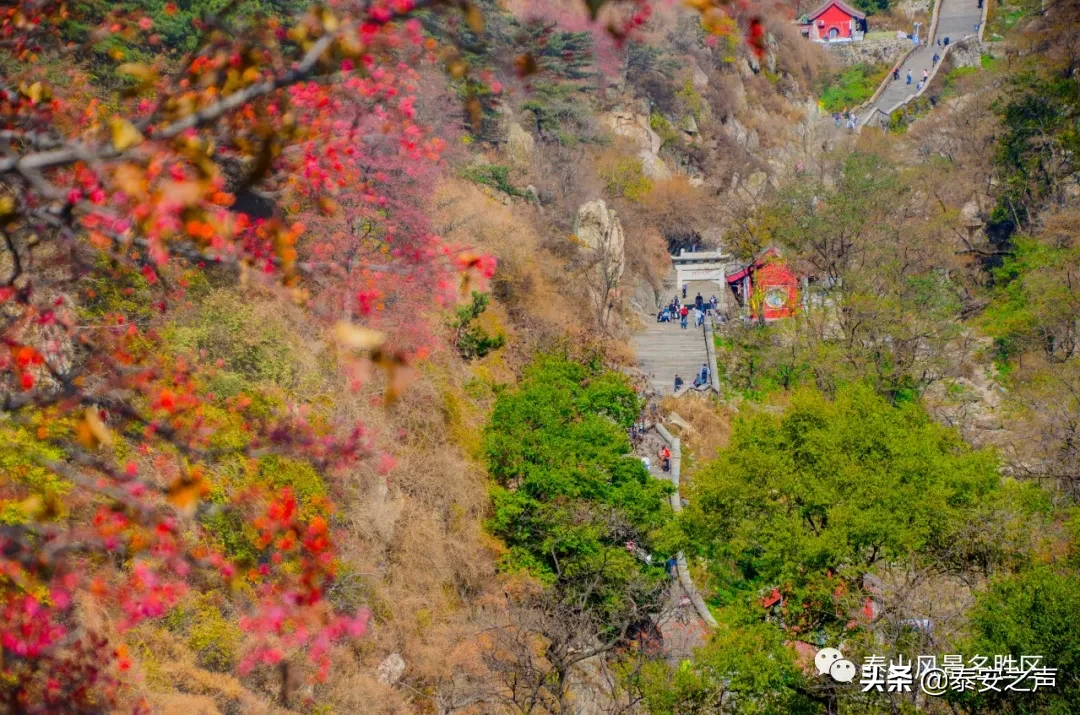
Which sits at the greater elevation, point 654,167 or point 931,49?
point 931,49

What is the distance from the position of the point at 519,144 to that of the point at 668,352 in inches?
335

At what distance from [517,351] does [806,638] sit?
11.1 meters

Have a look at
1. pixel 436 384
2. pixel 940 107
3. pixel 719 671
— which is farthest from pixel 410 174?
pixel 940 107

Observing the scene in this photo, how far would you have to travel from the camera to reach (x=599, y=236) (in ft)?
93.6

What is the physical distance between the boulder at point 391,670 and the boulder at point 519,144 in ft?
66.8

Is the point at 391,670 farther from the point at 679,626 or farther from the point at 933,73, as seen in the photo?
the point at 933,73

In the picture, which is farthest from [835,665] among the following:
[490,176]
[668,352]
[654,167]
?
[654,167]

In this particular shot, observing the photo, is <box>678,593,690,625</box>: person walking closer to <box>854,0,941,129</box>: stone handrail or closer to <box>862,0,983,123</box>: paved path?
<box>854,0,941,129</box>: stone handrail

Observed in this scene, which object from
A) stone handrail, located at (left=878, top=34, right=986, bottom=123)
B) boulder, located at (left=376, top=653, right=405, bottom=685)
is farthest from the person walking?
stone handrail, located at (left=878, top=34, right=986, bottom=123)

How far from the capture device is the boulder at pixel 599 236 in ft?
92.4

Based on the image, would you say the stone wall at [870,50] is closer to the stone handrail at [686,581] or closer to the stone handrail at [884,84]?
the stone handrail at [884,84]

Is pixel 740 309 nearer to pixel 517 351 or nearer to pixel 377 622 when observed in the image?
pixel 517 351

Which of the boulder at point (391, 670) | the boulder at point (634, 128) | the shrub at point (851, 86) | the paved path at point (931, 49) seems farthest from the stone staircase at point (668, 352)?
the shrub at point (851, 86)

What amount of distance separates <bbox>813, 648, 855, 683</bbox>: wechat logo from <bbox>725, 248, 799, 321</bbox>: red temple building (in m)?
19.8
